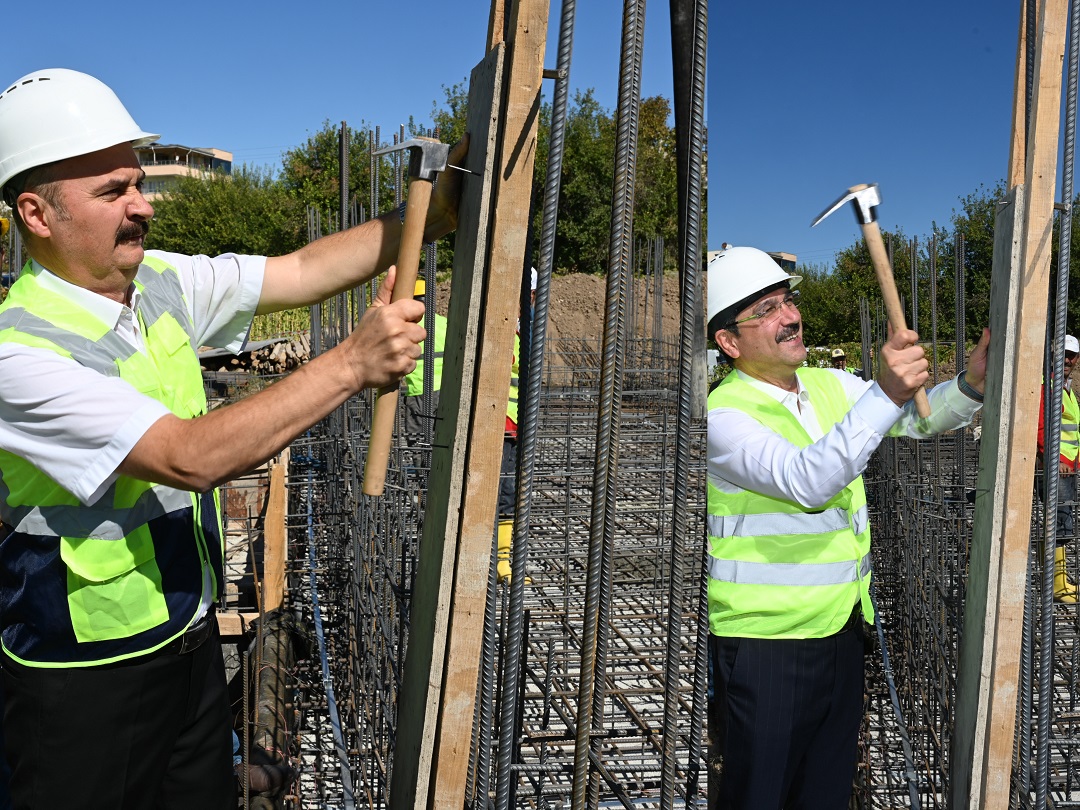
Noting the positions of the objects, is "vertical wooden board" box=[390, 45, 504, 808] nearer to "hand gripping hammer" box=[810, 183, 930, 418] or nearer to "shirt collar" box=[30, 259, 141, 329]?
"hand gripping hammer" box=[810, 183, 930, 418]

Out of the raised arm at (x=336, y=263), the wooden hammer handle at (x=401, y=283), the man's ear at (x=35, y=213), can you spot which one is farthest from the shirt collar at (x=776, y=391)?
the man's ear at (x=35, y=213)

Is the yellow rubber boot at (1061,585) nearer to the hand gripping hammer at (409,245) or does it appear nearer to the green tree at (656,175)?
the hand gripping hammer at (409,245)

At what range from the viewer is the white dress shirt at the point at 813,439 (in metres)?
2.39

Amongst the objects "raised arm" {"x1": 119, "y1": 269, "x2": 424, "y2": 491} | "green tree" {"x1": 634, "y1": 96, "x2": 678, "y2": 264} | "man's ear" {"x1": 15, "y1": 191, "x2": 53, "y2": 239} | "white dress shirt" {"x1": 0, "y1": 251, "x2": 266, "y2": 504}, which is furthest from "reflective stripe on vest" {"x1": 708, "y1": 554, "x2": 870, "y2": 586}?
"green tree" {"x1": 634, "y1": 96, "x2": 678, "y2": 264}

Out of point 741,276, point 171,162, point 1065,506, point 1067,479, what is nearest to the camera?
point 741,276

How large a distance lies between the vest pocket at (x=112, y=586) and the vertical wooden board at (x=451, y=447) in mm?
709

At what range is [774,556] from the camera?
8.84 feet

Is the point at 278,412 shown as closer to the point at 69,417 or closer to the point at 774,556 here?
the point at 69,417

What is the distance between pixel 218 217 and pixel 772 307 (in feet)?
133

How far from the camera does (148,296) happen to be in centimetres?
240

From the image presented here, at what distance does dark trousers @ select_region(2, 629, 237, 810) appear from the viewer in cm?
222

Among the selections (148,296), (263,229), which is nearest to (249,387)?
(148,296)

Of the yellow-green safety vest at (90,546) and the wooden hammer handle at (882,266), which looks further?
the yellow-green safety vest at (90,546)

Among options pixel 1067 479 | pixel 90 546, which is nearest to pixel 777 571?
pixel 90 546
